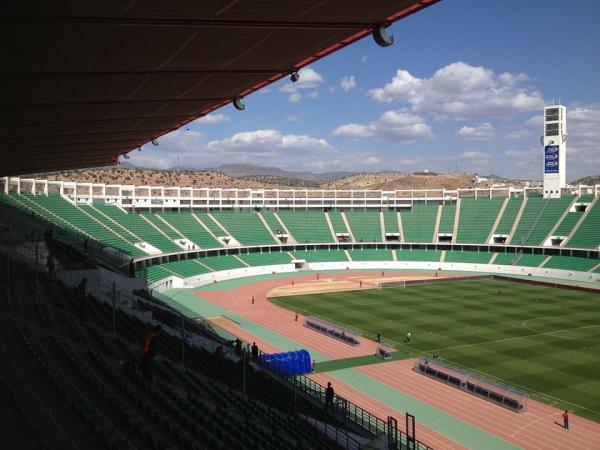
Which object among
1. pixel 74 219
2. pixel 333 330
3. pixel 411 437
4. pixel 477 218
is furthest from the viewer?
pixel 477 218

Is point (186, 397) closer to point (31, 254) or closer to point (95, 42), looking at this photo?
point (95, 42)

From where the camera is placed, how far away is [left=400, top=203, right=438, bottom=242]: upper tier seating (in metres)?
80.4

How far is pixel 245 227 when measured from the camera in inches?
3137

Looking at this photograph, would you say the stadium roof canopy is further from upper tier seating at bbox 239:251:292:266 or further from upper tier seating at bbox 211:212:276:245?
upper tier seating at bbox 211:212:276:245

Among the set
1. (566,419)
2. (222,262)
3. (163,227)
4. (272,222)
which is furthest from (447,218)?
(566,419)

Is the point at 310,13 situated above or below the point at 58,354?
above

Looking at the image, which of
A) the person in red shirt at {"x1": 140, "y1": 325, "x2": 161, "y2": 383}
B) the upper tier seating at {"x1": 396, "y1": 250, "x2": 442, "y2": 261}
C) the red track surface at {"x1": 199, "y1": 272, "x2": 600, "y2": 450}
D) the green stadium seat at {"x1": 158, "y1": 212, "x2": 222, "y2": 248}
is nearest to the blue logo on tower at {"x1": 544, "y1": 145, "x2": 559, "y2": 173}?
the upper tier seating at {"x1": 396, "y1": 250, "x2": 442, "y2": 261}

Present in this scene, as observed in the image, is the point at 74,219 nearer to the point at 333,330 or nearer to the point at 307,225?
the point at 307,225

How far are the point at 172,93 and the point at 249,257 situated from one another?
6138 cm

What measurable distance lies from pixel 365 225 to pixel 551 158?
29722 millimetres

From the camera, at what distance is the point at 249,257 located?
72812 mm

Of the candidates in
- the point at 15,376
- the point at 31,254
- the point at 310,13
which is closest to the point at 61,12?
the point at 310,13

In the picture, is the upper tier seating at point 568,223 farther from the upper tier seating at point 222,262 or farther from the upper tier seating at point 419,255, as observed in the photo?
the upper tier seating at point 222,262

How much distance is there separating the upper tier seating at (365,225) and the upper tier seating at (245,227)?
14.4 metres
